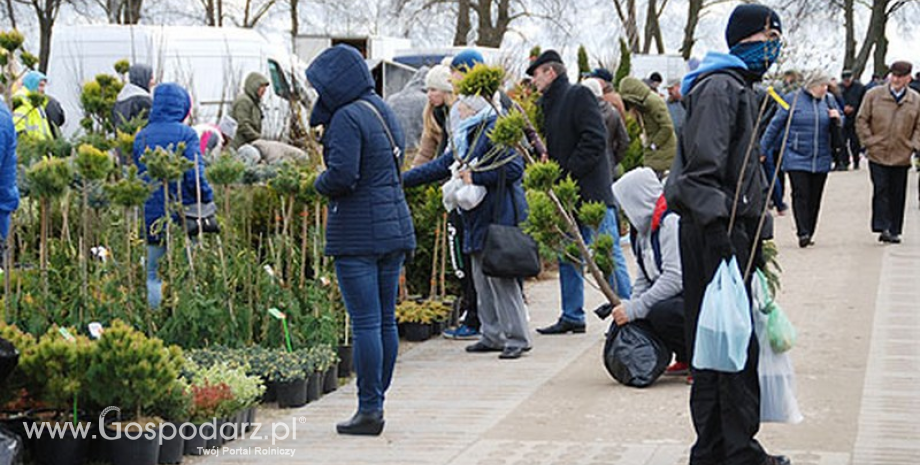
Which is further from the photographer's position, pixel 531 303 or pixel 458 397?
pixel 531 303

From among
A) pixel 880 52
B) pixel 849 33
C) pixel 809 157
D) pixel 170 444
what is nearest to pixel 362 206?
pixel 170 444

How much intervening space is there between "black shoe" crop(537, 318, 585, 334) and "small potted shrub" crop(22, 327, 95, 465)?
4.56 metres

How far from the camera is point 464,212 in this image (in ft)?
32.2

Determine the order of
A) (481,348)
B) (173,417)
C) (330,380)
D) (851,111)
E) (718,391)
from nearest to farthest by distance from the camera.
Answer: (718,391) < (173,417) < (330,380) < (481,348) < (851,111)

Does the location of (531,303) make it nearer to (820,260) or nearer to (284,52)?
(820,260)

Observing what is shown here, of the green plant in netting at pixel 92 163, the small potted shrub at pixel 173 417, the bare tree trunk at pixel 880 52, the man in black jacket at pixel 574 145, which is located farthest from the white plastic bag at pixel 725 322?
the bare tree trunk at pixel 880 52

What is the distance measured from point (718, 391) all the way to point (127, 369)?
2462 millimetres

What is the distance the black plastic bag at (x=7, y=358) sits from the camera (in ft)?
20.4

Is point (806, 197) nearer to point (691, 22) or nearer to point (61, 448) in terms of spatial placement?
point (61, 448)

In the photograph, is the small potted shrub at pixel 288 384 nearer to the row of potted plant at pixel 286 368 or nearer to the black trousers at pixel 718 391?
the row of potted plant at pixel 286 368

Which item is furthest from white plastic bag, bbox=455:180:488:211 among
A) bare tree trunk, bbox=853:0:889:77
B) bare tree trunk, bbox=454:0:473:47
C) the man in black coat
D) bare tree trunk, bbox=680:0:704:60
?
bare tree trunk, bbox=680:0:704:60

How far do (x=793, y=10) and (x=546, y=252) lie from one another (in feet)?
140

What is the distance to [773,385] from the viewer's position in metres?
6.22

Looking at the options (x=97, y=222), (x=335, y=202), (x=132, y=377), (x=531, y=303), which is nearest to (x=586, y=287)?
(x=531, y=303)
